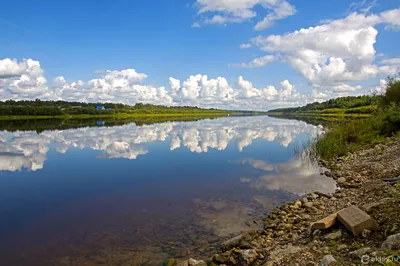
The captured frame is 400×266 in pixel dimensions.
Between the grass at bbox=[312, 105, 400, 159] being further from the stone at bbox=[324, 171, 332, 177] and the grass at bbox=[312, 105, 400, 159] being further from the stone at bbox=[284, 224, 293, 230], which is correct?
the stone at bbox=[284, 224, 293, 230]

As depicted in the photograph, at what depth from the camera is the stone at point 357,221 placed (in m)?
6.58

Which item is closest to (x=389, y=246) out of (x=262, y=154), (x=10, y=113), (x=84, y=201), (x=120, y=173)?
(x=84, y=201)

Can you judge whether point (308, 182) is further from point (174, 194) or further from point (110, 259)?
point (110, 259)

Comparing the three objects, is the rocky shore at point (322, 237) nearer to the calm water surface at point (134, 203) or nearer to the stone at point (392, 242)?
the stone at point (392, 242)

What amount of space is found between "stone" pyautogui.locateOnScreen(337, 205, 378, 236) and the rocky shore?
0.37ft

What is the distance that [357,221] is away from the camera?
6.71m

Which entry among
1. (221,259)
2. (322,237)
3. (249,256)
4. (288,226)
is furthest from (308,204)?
(221,259)

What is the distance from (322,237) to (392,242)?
194cm

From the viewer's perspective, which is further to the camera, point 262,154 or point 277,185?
point 262,154

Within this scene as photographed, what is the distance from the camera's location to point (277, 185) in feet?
54.1

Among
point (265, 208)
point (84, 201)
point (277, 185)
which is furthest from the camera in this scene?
point (277, 185)

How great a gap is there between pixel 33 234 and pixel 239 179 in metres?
11.2

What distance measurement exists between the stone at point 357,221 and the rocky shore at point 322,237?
114mm

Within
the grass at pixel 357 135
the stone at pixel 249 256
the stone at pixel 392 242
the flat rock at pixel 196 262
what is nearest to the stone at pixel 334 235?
the stone at pixel 392 242
